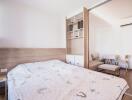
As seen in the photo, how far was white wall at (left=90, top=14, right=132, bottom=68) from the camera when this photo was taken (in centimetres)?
385

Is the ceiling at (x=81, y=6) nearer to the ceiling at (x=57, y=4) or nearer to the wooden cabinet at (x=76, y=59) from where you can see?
the ceiling at (x=57, y=4)

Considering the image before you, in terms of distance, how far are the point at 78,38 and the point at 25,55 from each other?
166 centimetres

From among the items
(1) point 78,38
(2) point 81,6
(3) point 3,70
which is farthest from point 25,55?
(2) point 81,6

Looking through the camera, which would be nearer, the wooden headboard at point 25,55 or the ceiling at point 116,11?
the wooden headboard at point 25,55

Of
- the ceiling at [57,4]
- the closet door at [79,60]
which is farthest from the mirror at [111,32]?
the closet door at [79,60]

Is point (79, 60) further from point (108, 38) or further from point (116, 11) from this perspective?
point (108, 38)

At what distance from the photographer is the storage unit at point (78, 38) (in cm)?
261

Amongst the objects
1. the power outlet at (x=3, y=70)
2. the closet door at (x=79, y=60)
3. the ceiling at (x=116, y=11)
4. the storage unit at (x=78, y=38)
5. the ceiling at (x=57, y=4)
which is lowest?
the power outlet at (x=3, y=70)

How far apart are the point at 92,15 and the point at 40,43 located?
221 cm

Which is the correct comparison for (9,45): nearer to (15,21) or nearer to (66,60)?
(15,21)

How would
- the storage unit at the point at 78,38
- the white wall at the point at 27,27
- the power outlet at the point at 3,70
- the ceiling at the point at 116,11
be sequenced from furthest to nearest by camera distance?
1. the ceiling at the point at 116,11
2. the storage unit at the point at 78,38
3. the white wall at the point at 27,27
4. the power outlet at the point at 3,70

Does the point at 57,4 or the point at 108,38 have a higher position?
the point at 57,4

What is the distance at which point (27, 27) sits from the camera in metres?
2.61

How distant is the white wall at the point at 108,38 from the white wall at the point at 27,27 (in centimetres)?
161
